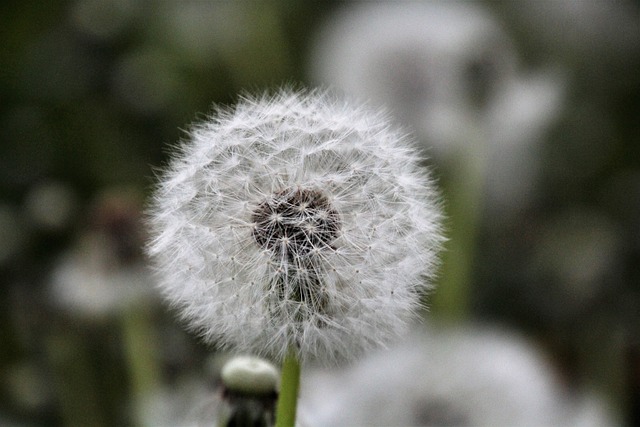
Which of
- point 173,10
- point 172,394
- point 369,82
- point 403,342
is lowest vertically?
point 172,394

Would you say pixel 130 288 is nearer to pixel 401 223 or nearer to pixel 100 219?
pixel 100 219

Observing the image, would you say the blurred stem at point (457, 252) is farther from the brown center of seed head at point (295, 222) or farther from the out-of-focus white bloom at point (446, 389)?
the brown center of seed head at point (295, 222)

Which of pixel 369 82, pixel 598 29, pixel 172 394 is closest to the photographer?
pixel 172 394

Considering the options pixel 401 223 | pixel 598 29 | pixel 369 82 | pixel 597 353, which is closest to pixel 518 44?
pixel 598 29

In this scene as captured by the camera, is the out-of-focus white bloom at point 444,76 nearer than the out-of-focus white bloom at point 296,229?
No

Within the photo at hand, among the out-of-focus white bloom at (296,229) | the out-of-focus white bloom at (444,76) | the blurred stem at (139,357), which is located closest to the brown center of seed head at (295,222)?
the out-of-focus white bloom at (296,229)

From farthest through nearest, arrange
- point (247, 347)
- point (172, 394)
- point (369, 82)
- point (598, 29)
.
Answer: point (598, 29) < point (369, 82) < point (172, 394) < point (247, 347)
